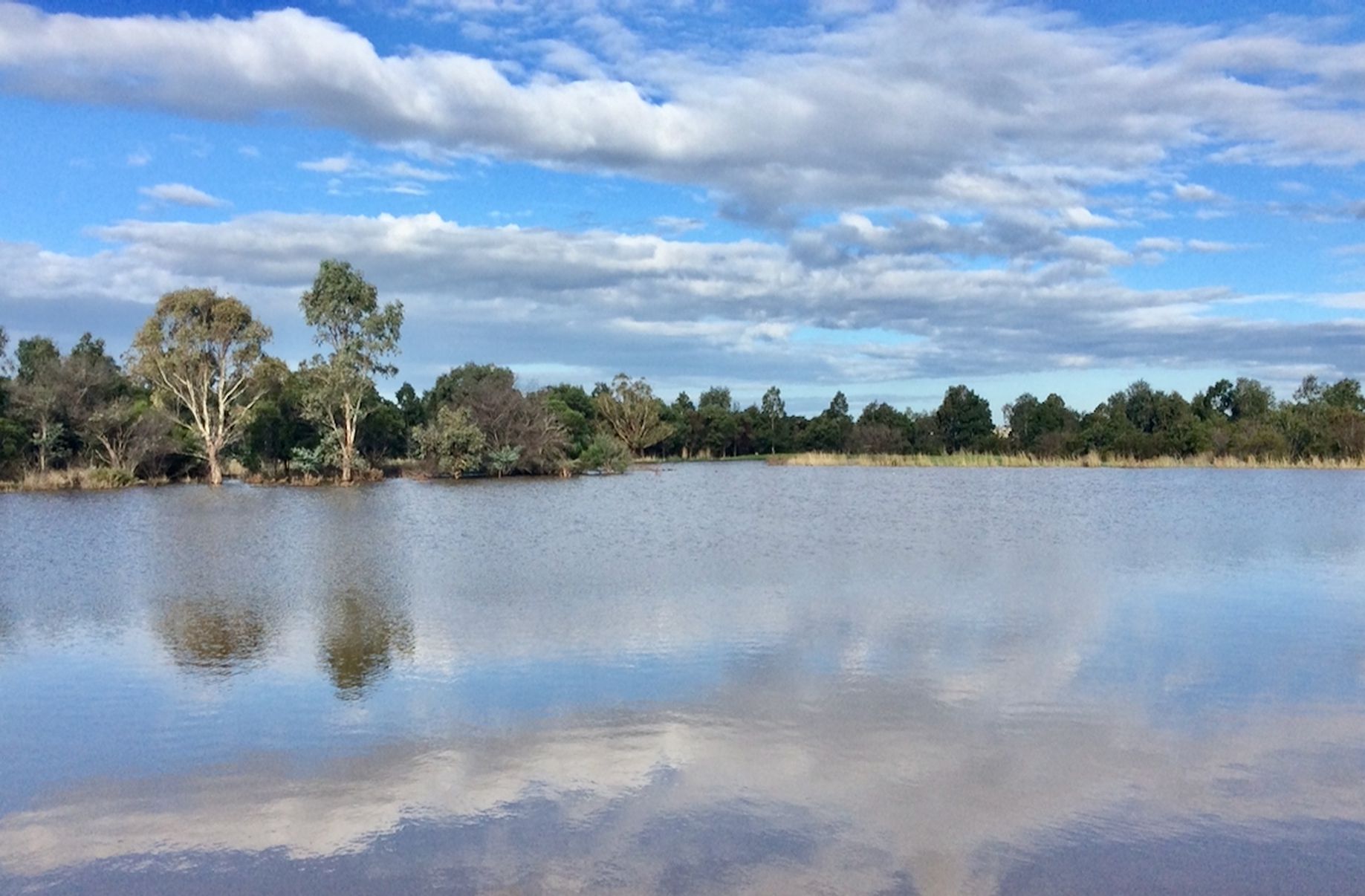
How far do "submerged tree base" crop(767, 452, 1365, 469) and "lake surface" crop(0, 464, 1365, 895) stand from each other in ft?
164

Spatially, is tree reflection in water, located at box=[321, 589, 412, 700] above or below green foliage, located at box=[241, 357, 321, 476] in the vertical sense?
below

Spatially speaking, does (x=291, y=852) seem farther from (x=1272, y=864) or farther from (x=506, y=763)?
(x=1272, y=864)

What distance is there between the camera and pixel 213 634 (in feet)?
41.4

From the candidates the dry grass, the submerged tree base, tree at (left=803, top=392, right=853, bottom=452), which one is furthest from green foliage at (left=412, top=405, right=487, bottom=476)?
tree at (left=803, top=392, right=853, bottom=452)

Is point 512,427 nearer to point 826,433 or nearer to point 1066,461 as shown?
point 1066,461

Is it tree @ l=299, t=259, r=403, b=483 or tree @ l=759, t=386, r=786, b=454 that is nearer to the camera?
tree @ l=299, t=259, r=403, b=483

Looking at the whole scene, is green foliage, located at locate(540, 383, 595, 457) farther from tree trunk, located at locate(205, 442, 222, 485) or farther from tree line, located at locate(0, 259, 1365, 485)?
tree trunk, located at locate(205, 442, 222, 485)

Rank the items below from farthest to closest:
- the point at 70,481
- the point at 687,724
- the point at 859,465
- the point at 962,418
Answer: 1. the point at 962,418
2. the point at 859,465
3. the point at 70,481
4. the point at 687,724

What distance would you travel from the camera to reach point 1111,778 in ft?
23.9

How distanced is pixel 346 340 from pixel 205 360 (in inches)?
267

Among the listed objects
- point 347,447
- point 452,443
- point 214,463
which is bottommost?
point 214,463

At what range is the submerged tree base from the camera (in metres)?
63.9

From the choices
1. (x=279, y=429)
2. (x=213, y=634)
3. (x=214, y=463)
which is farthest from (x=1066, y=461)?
(x=213, y=634)

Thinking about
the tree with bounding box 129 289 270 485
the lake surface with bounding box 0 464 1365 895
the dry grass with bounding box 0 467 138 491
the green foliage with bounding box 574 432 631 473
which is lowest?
the lake surface with bounding box 0 464 1365 895
